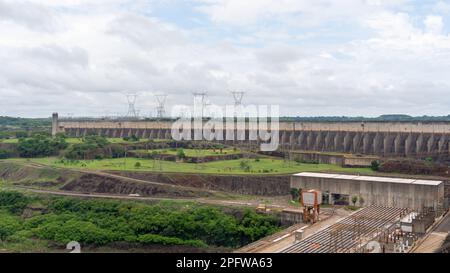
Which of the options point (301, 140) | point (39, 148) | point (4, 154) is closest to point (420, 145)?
point (301, 140)

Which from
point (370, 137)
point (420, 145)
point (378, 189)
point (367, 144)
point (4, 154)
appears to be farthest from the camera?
point (4, 154)

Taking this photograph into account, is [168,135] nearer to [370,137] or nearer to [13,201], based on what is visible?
[370,137]

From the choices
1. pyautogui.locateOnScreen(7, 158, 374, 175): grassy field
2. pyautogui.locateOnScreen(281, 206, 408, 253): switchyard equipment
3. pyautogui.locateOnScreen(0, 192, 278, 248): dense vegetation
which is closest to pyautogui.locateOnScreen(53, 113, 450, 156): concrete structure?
pyautogui.locateOnScreen(7, 158, 374, 175): grassy field

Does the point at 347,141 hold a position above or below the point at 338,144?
above

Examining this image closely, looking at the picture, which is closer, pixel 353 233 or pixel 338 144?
pixel 353 233

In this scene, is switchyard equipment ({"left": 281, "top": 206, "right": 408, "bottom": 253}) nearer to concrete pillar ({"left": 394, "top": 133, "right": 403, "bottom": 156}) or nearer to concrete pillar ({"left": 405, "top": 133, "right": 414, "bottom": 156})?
concrete pillar ({"left": 405, "top": 133, "right": 414, "bottom": 156})

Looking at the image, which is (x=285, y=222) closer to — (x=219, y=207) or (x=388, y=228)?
(x=219, y=207)

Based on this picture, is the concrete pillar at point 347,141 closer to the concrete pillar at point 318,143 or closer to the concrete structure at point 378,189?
the concrete pillar at point 318,143

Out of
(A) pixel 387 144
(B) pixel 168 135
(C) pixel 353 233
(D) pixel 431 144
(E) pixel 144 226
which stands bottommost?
(E) pixel 144 226

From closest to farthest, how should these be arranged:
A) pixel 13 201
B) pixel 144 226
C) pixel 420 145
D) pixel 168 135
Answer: pixel 144 226 < pixel 13 201 < pixel 420 145 < pixel 168 135
